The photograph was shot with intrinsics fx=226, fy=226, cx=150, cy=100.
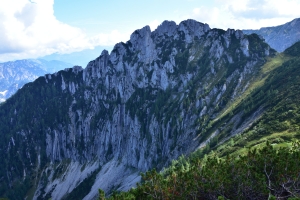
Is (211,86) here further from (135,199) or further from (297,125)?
(135,199)

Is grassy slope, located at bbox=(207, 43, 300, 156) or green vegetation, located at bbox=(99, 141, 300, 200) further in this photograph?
grassy slope, located at bbox=(207, 43, 300, 156)

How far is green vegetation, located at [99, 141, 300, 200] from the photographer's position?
3534 cm

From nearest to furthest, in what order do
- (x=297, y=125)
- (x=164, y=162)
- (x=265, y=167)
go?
(x=265, y=167) → (x=297, y=125) → (x=164, y=162)

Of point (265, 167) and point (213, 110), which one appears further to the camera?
point (213, 110)

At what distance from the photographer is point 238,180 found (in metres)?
37.9

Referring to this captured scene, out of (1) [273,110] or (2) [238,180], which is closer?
(2) [238,180]

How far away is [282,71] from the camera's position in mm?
161125

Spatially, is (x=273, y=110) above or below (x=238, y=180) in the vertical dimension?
below

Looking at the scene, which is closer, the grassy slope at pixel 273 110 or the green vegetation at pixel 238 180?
the green vegetation at pixel 238 180

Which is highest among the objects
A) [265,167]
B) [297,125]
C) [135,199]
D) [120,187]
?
[265,167]

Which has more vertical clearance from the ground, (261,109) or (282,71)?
(282,71)

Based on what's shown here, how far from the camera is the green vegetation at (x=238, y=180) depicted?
3534 cm

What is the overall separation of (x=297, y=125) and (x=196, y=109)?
3761 inches

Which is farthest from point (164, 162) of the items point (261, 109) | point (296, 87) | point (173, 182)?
point (173, 182)
